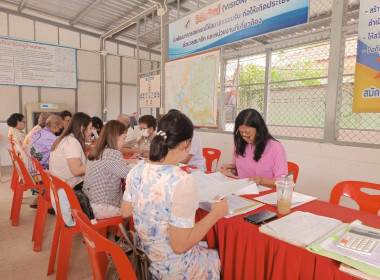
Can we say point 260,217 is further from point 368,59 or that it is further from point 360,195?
point 368,59

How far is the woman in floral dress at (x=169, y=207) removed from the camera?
979 millimetres

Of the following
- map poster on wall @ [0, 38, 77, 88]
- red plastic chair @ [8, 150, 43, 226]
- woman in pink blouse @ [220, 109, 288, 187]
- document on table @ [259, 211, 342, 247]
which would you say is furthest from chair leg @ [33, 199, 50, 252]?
map poster on wall @ [0, 38, 77, 88]

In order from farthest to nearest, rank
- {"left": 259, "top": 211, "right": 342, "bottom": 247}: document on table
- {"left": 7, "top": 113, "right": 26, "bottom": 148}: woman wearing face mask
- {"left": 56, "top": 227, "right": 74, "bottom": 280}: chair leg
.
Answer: {"left": 7, "top": 113, "right": 26, "bottom": 148}: woman wearing face mask → {"left": 56, "top": 227, "right": 74, "bottom": 280}: chair leg → {"left": 259, "top": 211, "right": 342, "bottom": 247}: document on table

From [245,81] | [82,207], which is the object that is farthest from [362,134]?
[82,207]

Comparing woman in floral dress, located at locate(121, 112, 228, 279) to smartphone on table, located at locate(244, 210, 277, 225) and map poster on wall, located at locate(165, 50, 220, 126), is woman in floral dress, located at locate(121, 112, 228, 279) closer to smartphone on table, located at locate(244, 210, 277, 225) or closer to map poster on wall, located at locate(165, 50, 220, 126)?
smartphone on table, located at locate(244, 210, 277, 225)

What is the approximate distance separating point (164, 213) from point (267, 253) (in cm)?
44

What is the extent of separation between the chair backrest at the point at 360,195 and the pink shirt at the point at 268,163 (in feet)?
1.23

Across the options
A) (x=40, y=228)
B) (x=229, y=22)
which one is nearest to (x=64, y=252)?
(x=40, y=228)

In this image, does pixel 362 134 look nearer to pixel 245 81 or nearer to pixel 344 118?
pixel 344 118

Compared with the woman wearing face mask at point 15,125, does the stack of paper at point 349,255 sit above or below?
below

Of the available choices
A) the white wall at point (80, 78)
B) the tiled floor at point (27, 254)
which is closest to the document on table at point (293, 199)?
the tiled floor at point (27, 254)

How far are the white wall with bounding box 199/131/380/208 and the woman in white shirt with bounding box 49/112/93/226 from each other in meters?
2.13

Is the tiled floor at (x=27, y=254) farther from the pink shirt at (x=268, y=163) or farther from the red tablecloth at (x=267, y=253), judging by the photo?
the pink shirt at (x=268, y=163)

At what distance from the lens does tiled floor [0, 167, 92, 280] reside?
2074 millimetres
